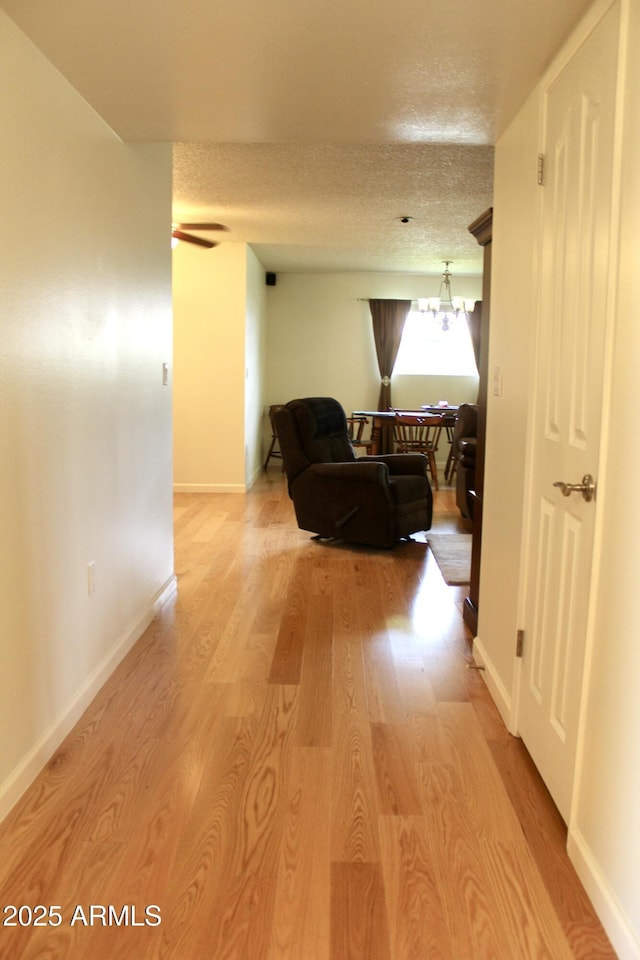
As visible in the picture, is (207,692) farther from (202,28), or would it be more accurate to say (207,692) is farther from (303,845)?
(202,28)

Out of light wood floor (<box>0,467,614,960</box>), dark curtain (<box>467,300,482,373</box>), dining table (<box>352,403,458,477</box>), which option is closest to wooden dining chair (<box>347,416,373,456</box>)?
dining table (<box>352,403,458,477</box>)

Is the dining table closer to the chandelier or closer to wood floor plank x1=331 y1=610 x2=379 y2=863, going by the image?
the chandelier

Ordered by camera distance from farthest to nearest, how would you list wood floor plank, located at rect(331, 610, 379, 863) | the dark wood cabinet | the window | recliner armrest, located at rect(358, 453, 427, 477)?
the window, recliner armrest, located at rect(358, 453, 427, 477), the dark wood cabinet, wood floor plank, located at rect(331, 610, 379, 863)

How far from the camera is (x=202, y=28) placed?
1962mm

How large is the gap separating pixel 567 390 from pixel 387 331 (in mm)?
7155

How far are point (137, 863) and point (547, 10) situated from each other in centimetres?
225

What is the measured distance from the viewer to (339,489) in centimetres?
504

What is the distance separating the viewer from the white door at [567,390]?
5.59 ft

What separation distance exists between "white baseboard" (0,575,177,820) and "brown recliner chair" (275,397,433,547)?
1.79 meters

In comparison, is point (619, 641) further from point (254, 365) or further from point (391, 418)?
point (254, 365)

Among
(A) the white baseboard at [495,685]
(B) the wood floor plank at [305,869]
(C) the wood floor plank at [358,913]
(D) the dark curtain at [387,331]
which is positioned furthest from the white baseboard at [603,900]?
(D) the dark curtain at [387,331]

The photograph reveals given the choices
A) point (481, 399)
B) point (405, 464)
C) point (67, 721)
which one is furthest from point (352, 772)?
point (405, 464)

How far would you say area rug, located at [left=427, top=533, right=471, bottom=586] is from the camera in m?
4.41

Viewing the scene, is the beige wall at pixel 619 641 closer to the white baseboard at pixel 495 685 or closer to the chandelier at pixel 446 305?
the white baseboard at pixel 495 685
